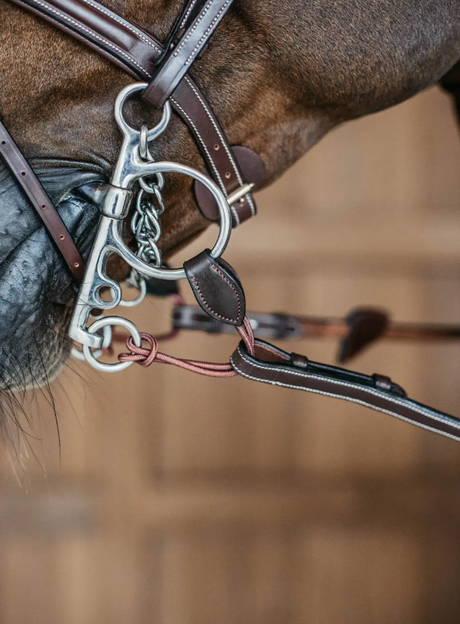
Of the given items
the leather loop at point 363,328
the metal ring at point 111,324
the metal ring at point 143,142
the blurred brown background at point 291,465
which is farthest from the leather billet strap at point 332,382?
the blurred brown background at point 291,465

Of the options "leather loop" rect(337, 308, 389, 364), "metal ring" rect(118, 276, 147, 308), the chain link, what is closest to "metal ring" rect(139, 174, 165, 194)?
the chain link

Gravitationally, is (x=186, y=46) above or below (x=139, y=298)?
above

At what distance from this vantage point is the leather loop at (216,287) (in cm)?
62

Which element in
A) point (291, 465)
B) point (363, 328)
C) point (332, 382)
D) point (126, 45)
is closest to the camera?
point (126, 45)

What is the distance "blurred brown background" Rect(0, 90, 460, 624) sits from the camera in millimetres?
1825

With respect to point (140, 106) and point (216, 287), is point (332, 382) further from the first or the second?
point (140, 106)

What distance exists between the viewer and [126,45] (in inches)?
23.0

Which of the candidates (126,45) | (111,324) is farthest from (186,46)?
(111,324)

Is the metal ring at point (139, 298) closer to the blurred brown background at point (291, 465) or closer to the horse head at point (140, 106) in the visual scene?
the horse head at point (140, 106)

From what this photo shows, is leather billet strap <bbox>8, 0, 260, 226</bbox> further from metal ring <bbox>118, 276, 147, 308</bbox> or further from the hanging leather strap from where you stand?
metal ring <bbox>118, 276, 147, 308</bbox>

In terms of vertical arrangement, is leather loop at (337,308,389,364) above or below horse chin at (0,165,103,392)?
above

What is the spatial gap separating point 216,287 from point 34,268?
17cm

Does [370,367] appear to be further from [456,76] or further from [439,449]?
[456,76]

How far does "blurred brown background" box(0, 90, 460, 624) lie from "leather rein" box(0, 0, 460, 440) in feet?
3.64
